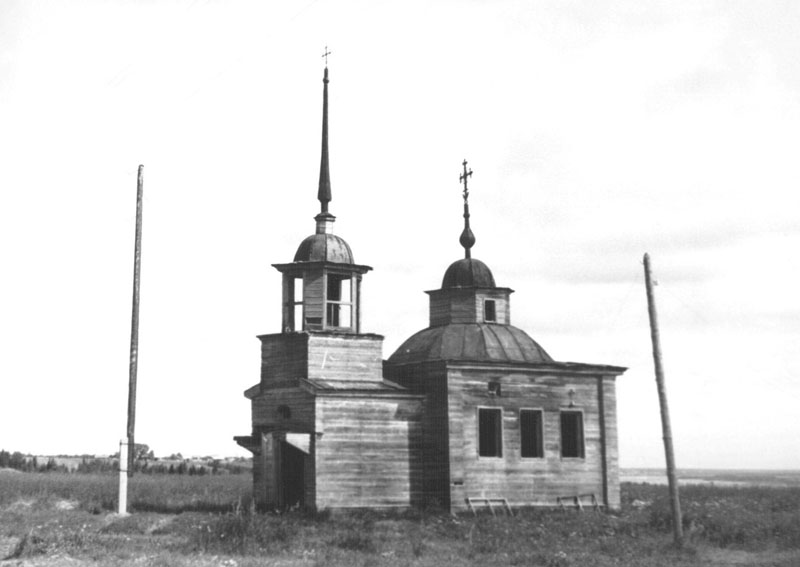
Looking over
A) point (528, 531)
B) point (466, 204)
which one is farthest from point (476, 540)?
point (466, 204)

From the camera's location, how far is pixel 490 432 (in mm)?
32969

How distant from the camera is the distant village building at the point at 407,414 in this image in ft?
96.6

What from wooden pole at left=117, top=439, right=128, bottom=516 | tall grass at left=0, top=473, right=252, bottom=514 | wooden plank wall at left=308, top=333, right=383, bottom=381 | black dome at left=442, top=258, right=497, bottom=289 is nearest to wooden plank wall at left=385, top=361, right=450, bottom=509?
wooden plank wall at left=308, top=333, right=383, bottom=381

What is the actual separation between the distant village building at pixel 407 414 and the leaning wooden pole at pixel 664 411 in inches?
266

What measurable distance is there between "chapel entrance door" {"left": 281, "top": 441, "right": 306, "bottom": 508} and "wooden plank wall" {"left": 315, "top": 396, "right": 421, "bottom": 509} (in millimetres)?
2421

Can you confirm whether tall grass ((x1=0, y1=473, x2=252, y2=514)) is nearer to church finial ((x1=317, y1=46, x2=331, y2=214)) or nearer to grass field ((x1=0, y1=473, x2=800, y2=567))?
grass field ((x1=0, y1=473, x2=800, y2=567))

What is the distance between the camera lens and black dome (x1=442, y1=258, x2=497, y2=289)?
35166 mm

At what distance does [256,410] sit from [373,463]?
4380mm

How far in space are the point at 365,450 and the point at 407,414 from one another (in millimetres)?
1724

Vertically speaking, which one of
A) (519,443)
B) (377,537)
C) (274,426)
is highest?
(274,426)

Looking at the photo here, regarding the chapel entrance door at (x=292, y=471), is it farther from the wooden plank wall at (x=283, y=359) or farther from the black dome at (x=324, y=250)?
the black dome at (x=324, y=250)

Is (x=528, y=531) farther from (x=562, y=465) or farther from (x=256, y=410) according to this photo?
(x=256, y=410)

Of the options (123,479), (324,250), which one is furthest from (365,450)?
(123,479)

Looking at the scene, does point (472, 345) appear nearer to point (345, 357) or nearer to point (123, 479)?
point (345, 357)
